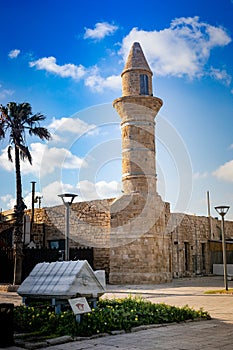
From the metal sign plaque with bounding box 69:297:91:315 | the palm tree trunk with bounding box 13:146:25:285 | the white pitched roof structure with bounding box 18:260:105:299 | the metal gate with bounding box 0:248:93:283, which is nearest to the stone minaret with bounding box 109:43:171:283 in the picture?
the metal gate with bounding box 0:248:93:283

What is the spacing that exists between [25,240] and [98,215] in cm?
431

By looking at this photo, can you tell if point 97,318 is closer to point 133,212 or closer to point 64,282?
point 64,282

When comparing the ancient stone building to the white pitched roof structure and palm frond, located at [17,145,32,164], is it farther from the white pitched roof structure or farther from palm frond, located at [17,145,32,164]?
the white pitched roof structure

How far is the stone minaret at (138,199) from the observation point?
60.3 ft

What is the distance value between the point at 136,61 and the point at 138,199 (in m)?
6.91

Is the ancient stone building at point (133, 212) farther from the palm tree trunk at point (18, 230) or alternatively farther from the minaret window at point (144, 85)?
the palm tree trunk at point (18, 230)

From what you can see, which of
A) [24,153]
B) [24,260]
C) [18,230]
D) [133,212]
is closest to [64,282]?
[18,230]

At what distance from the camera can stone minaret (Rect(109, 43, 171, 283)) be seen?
1839 cm

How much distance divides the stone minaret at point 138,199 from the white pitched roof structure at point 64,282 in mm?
10519

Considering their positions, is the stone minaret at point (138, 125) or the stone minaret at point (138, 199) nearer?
the stone minaret at point (138, 199)

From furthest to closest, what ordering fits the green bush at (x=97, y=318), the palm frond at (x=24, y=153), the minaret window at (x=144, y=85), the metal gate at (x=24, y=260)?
the minaret window at (x=144, y=85) < the metal gate at (x=24, y=260) < the palm frond at (x=24, y=153) < the green bush at (x=97, y=318)

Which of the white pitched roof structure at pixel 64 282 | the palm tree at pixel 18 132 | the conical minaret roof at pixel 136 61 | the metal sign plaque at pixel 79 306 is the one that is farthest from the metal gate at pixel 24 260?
the metal sign plaque at pixel 79 306

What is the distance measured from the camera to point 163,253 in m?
19.1

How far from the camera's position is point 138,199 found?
18688mm
